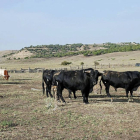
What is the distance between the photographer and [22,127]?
9.46 metres

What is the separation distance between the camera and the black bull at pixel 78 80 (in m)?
14.5

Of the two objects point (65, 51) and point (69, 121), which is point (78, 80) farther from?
point (65, 51)

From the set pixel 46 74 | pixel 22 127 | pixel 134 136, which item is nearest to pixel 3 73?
pixel 46 74

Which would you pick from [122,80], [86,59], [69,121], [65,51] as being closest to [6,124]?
[69,121]

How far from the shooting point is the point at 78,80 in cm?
1455

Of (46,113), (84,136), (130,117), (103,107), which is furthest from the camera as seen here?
(103,107)

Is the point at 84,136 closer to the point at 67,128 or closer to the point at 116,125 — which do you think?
the point at 67,128

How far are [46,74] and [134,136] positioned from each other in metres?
9.85

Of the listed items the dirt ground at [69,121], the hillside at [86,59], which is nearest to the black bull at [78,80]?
the dirt ground at [69,121]

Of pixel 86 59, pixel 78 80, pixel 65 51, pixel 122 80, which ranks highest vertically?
pixel 65 51

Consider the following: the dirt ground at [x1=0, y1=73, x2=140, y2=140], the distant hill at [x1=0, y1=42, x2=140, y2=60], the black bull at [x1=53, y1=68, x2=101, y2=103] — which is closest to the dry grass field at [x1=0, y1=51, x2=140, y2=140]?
the dirt ground at [x1=0, y1=73, x2=140, y2=140]

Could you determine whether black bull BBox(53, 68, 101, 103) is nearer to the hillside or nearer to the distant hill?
the hillside

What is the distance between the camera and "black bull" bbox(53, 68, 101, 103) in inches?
569

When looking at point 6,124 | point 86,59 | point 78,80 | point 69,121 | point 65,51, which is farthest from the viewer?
point 65,51
